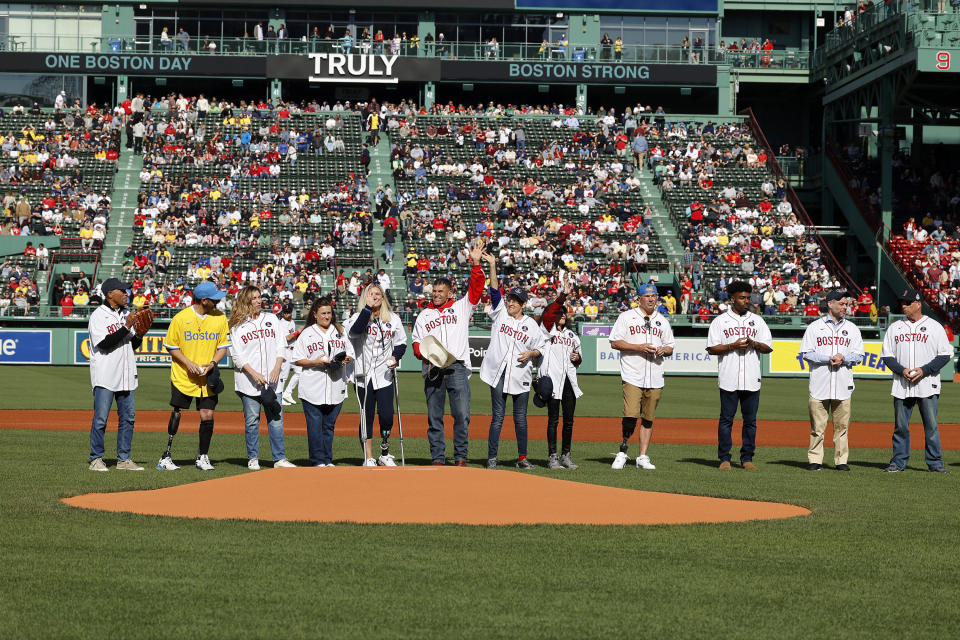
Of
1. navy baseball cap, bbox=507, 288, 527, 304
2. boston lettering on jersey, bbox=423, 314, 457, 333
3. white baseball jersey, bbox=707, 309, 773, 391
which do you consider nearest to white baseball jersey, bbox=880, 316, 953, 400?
white baseball jersey, bbox=707, 309, 773, 391

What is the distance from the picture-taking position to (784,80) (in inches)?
2151

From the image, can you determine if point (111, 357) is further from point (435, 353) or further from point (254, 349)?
point (435, 353)

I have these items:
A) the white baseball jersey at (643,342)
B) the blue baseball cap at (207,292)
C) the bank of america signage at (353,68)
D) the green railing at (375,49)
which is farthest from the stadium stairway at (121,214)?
the white baseball jersey at (643,342)

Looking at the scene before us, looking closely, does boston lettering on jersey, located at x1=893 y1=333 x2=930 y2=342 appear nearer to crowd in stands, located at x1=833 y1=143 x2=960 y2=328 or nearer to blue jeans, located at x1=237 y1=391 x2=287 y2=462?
blue jeans, located at x1=237 y1=391 x2=287 y2=462

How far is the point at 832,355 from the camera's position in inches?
553

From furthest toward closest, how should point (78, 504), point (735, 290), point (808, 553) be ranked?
point (735, 290), point (78, 504), point (808, 553)

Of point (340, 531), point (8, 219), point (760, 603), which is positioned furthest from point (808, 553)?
point (8, 219)

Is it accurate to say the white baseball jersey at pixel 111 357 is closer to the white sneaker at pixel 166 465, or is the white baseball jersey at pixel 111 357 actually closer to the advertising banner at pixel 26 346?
the white sneaker at pixel 166 465

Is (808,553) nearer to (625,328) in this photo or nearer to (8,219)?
(625,328)

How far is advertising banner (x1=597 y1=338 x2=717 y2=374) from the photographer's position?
36.6m

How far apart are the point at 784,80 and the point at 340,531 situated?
49269 millimetres

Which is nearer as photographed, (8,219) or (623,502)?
(623,502)

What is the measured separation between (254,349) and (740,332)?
5.36 metres

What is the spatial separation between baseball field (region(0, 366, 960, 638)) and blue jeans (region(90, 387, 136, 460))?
366 mm
